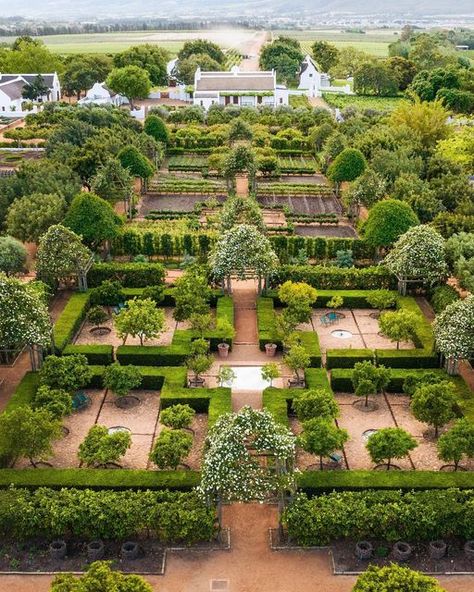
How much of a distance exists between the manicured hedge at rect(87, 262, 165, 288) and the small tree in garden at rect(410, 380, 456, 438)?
20.0 metres

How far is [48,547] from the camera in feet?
79.4

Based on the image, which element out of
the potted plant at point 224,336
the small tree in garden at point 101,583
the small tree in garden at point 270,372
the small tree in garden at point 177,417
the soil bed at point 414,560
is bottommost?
the soil bed at point 414,560

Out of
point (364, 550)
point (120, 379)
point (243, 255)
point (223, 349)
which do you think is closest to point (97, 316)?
point (223, 349)

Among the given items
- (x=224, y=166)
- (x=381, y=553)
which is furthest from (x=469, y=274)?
(x=224, y=166)

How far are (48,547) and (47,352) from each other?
12.9m

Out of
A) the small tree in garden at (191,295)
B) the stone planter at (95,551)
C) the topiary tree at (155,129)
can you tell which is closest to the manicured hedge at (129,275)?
the small tree in garden at (191,295)

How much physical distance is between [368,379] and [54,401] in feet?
44.9

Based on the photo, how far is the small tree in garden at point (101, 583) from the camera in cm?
1962

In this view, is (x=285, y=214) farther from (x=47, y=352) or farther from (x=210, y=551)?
(x=210, y=551)

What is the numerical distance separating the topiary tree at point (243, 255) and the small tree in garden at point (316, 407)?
41.5 feet

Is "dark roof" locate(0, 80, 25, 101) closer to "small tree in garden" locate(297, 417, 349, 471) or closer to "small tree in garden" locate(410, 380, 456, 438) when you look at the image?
"small tree in garden" locate(410, 380, 456, 438)

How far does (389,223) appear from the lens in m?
46.1

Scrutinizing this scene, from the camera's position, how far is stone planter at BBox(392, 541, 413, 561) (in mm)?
23422

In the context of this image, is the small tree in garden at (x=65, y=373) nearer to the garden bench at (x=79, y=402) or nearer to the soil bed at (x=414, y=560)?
the garden bench at (x=79, y=402)
